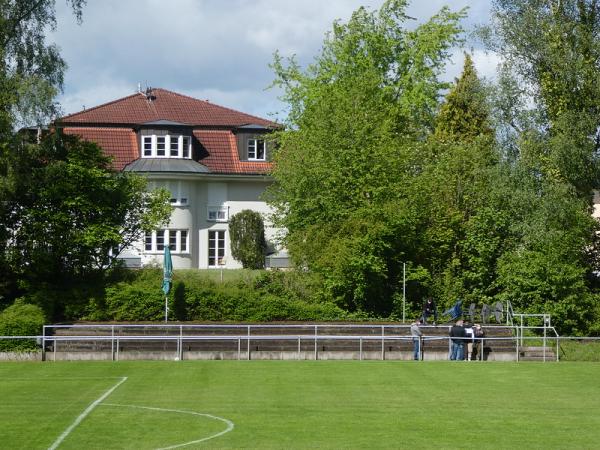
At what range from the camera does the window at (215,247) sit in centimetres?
6462

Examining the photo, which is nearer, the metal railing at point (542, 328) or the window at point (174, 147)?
the metal railing at point (542, 328)

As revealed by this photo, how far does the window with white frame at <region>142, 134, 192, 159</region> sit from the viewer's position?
209 feet

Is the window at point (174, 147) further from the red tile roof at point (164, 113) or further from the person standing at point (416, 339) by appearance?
the person standing at point (416, 339)

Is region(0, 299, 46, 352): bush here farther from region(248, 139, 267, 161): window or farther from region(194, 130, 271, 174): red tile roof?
region(248, 139, 267, 161): window

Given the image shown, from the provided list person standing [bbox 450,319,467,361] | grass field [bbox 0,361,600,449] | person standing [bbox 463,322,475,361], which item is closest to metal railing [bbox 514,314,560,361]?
person standing [bbox 463,322,475,361]

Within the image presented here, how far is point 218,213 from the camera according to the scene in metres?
65.2

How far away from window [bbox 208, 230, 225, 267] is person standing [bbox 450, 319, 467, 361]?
29.5 meters

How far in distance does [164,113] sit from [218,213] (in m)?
7.26

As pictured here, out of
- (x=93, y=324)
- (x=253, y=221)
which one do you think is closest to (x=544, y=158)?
(x=93, y=324)

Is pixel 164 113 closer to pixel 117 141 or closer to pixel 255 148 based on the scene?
pixel 117 141

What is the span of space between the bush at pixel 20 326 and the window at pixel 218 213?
86.6ft

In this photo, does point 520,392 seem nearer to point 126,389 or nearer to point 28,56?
point 126,389

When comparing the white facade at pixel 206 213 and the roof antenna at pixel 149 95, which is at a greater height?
the roof antenna at pixel 149 95

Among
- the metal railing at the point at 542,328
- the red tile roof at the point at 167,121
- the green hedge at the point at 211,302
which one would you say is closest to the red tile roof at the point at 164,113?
the red tile roof at the point at 167,121
